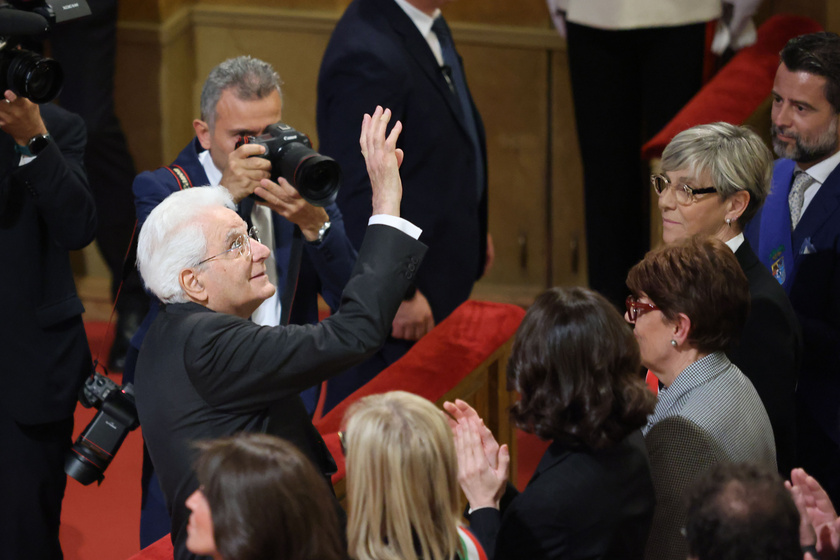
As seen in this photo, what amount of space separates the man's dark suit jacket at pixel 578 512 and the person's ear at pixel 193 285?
64 cm

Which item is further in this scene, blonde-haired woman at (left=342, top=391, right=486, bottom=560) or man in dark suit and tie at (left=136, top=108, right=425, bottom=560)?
man in dark suit and tie at (left=136, top=108, right=425, bottom=560)

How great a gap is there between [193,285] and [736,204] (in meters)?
1.30

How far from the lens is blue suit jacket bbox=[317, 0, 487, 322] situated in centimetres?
302

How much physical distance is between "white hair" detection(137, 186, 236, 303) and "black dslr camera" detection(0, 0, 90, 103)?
1.92 ft

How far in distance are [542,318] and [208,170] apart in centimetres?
112

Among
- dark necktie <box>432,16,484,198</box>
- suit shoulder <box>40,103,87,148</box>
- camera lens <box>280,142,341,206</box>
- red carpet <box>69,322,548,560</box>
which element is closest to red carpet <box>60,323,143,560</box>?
red carpet <box>69,322,548,560</box>

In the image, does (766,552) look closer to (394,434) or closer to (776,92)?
(394,434)

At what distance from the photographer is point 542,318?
1.75 m

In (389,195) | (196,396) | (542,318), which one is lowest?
(196,396)

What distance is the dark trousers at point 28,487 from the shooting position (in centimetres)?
248

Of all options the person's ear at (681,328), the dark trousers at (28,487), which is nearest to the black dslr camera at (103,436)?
the dark trousers at (28,487)

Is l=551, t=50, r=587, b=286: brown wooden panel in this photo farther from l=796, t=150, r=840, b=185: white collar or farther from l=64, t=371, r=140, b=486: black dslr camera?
l=64, t=371, r=140, b=486: black dslr camera

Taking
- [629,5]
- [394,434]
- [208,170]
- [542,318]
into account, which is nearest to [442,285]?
[208,170]

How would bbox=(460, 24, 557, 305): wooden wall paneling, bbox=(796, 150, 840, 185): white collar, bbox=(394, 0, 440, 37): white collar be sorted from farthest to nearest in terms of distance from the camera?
bbox=(460, 24, 557, 305): wooden wall paneling → bbox=(394, 0, 440, 37): white collar → bbox=(796, 150, 840, 185): white collar
